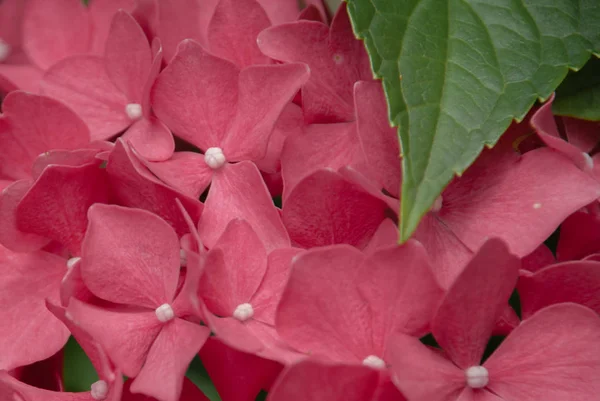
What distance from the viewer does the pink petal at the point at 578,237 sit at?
35cm

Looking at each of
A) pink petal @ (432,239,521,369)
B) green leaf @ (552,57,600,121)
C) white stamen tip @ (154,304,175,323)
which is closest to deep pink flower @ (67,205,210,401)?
white stamen tip @ (154,304,175,323)

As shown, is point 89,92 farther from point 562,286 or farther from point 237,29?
point 562,286

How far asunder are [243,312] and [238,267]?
0.07 feet

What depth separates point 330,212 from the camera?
0.33 metres

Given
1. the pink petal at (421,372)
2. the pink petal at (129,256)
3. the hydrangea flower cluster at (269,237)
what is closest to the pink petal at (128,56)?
the hydrangea flower cluster at (269,237)

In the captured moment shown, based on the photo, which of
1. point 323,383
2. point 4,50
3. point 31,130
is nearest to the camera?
point 323,383

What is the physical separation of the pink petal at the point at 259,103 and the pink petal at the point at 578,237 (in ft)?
0.50

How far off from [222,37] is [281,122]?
2.3 inches

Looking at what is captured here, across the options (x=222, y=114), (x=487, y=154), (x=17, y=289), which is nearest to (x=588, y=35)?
(x=487, y=154)

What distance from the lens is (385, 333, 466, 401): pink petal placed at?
10.8 inches

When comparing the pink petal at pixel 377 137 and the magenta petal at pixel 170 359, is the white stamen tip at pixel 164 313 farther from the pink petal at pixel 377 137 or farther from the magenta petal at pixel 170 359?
the pink petal at pixel 377 137

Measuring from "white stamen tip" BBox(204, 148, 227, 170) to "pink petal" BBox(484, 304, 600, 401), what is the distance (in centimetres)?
16

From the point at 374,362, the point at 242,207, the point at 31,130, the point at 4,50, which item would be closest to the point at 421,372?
the point at 374,362

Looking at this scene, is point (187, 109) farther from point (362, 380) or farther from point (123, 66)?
point (362, 380)
